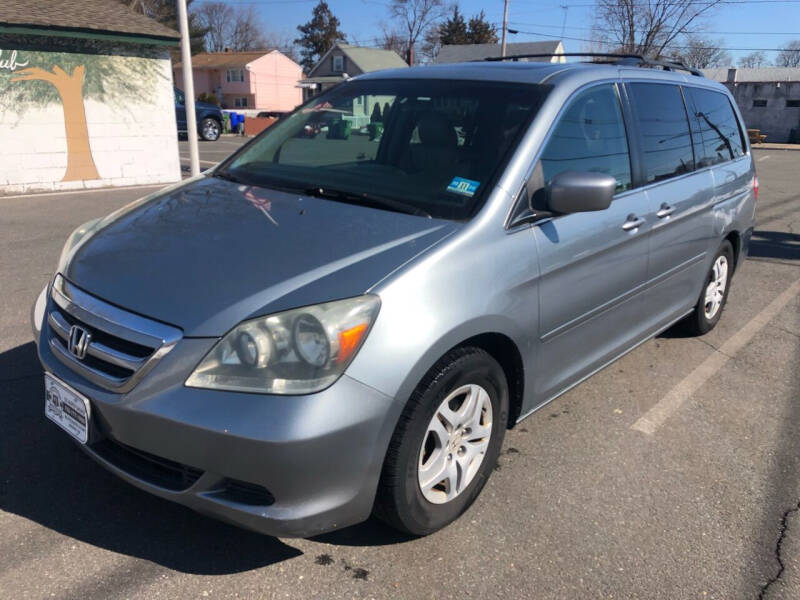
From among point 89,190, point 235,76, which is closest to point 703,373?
point 89,190

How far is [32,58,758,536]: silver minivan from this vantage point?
2.18m

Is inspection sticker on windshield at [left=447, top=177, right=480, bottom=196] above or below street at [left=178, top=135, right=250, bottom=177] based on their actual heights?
above

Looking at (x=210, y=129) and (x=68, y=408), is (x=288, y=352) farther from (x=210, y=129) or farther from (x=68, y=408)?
(x=210, y=129)

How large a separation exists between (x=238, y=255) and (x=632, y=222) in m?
2.06

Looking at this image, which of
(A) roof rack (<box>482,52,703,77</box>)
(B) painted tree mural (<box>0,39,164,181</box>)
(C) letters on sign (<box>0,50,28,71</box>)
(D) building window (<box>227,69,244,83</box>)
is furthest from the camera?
(D) building window (<box>227,69,244,83</box>)

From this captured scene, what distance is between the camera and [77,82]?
37.5 ft

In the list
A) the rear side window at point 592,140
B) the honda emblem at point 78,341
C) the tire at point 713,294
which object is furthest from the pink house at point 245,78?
the honda emblem at point 78,341

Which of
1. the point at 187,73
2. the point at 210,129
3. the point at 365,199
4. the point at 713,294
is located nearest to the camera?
the point at 365,199

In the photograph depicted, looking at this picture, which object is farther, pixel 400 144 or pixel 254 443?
pixel 400 144

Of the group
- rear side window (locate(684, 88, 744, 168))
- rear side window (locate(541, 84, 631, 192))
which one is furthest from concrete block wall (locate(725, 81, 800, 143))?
rear side window (locate(541, 84, 631, 192))

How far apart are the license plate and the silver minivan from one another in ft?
0.04

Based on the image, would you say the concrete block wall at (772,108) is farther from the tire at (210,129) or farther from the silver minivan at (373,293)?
the silver minivan at (373,293)

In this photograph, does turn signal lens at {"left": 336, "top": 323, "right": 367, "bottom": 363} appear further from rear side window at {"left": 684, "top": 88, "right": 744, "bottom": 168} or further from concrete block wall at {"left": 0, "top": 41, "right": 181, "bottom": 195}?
concrete block wall at {"left": 0, "top": 41, "right": 181, "bottom": 195}

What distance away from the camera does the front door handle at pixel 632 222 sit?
3464 millimetres
